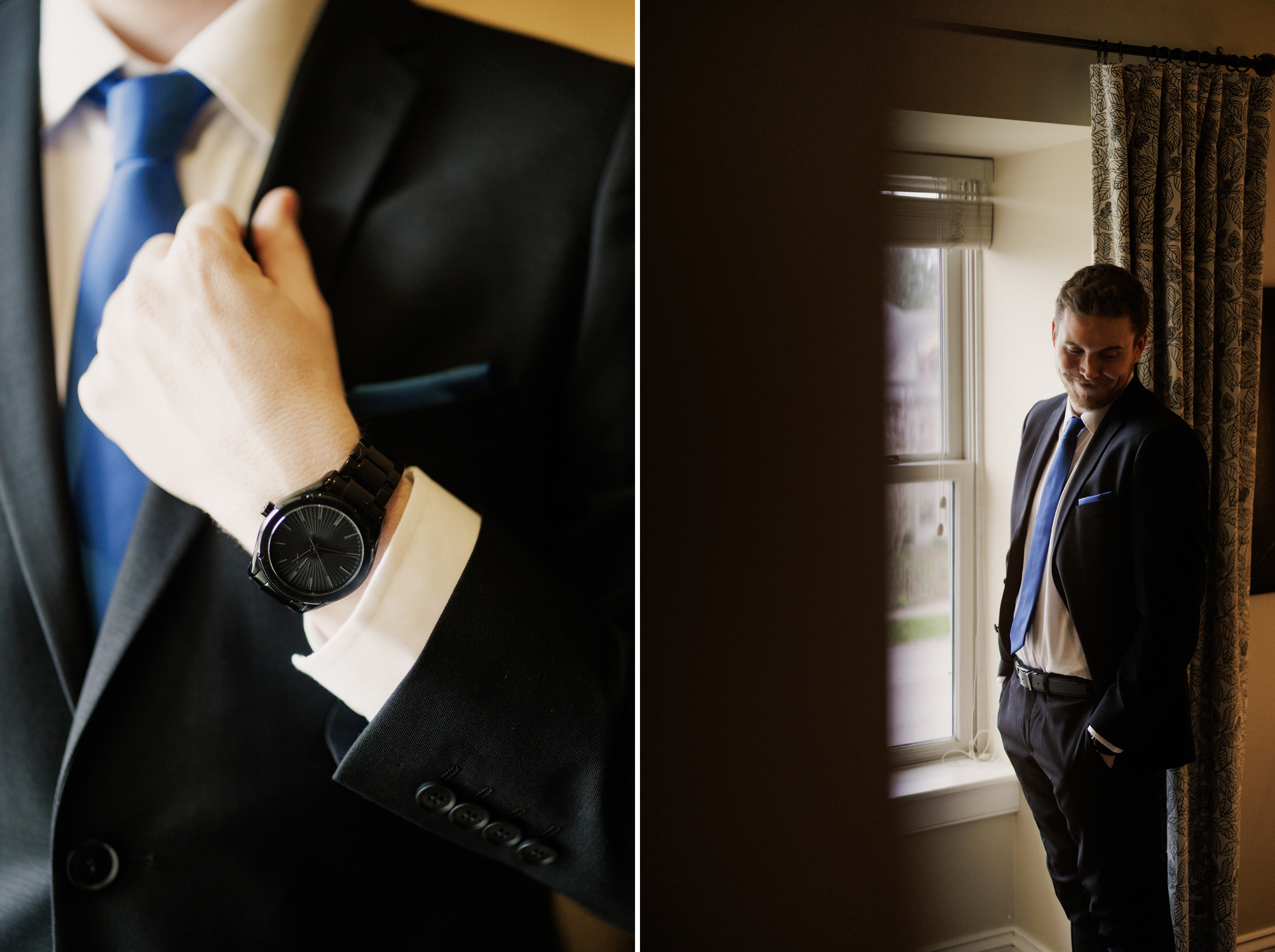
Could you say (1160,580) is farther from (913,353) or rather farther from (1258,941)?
(1258,941)

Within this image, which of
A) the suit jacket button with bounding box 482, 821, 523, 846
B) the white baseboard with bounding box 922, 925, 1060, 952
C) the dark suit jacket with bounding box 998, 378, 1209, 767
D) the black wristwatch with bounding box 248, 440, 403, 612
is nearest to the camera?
the black wristwatch with bounding box 248, 440, 403, 612

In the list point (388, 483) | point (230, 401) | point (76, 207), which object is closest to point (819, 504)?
point (388, 483)

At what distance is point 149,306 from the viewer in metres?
0.83

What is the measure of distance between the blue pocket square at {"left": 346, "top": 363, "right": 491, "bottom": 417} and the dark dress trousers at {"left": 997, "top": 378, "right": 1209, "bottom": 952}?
33.9 inches

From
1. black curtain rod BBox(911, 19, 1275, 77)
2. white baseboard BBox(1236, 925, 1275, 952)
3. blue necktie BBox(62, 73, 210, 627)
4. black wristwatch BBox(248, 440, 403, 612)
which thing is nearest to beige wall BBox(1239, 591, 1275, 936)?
Answer: white baseboard BBox(1236, 925, 1275, 952)

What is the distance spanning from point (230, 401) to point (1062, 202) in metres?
1.23

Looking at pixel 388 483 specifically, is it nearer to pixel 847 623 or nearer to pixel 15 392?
pixel 15 392

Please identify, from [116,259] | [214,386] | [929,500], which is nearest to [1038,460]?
[929,500]

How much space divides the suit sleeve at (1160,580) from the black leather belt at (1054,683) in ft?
0.12

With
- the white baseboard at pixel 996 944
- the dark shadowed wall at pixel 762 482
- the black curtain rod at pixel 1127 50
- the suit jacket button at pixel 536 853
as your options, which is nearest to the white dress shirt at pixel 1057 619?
the dark shadowed wall at pixel 762 482

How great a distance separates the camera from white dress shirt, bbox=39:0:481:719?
0.85 m

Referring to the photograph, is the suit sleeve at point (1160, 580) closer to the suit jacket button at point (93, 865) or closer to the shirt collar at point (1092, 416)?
the shirt collar at point (1092, 416)

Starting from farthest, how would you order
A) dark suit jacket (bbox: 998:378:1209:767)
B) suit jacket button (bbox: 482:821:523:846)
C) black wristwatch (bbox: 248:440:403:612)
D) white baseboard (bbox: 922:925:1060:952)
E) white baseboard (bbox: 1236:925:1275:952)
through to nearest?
white baseboard (bbox: 1236:925:1275:952) < white baseboard (bbox: 922:925:1060:952) < dark suit jacket (bbox: 998:378:1209:767) < suit jacket button (bbox: 482:821:523:846) < black wristwatch (bbox: 248:440:403:612)

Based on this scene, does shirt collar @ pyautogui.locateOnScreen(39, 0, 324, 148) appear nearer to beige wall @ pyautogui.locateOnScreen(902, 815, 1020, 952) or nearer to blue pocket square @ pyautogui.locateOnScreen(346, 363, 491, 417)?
blue pocket square @ pyautogui.locateOnScreen(346, 363, 491, 417)
